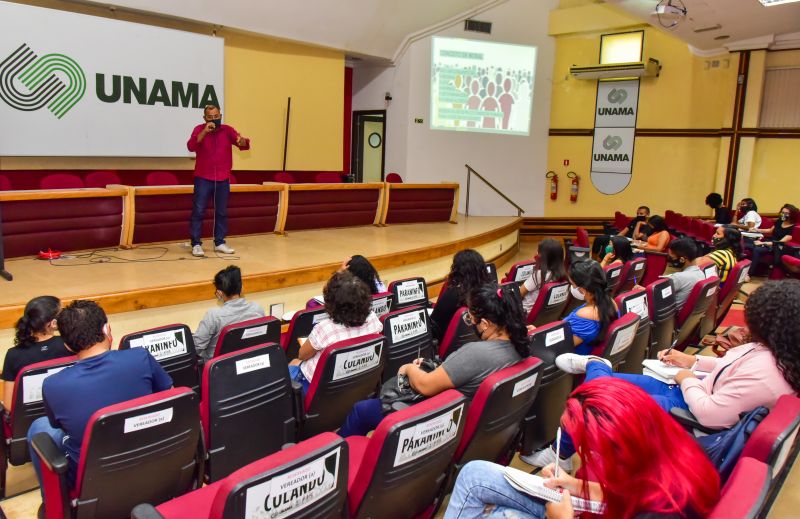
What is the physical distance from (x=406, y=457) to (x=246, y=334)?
151 centimetres

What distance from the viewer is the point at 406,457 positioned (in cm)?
173

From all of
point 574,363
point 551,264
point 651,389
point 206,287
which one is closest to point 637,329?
point 651,389

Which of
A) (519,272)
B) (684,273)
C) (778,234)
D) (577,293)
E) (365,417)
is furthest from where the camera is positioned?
(778,234)

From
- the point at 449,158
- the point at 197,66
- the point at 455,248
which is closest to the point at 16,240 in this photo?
the point at 197,66

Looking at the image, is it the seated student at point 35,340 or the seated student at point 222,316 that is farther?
the seated student at point 222,316

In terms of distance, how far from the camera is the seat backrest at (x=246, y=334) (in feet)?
9.59

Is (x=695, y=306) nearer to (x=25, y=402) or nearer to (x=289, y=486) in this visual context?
(x=289, y=486)

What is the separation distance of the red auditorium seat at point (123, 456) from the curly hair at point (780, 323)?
1918 mm

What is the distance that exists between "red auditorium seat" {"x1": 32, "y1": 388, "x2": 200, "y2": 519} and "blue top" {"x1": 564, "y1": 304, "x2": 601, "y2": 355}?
1.91m

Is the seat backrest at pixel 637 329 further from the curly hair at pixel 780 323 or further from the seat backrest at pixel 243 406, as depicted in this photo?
the seat backrest at pixel 243 406

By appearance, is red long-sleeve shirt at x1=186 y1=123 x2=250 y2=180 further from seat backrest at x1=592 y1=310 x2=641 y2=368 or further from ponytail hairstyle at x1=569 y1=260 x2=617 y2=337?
seat backrest at x1=592 y1=310 x2=641 y2=368

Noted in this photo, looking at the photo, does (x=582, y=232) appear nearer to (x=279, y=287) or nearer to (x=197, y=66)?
(x=279, y=287)

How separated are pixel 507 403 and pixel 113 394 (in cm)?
138

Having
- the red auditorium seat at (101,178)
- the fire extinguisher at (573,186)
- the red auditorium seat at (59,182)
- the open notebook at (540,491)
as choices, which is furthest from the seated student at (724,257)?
the fire extinguisher at (573,186)
